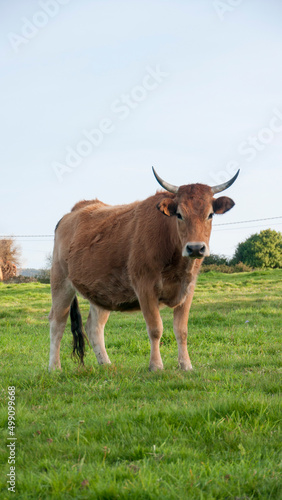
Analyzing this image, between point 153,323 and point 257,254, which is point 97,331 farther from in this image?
point 257,254

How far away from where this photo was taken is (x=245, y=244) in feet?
163

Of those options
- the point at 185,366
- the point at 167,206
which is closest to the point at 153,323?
the point at 185,366

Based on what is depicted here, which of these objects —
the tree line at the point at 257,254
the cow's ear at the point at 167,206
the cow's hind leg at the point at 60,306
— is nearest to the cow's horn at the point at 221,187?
the cow's ear at the point at 167,206

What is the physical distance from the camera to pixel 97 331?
25.8ft

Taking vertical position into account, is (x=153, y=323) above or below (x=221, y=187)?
below

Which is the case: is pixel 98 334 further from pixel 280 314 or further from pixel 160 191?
pixel 280 314

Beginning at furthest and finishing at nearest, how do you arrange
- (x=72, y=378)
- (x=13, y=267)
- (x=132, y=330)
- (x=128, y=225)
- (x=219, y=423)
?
(x=13, y=267) < (x=132, y=330) < (x=128, y=225) < (x=72, y=378) < (x=219, y=423)

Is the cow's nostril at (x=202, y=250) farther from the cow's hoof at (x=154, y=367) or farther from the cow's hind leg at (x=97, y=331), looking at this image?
the cow's hind leg at (x=97, y=331)

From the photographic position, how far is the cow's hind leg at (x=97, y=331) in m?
7.73

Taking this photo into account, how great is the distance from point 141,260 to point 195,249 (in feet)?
3.10

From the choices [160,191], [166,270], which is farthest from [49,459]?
[160,191]

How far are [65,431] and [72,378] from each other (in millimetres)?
2087

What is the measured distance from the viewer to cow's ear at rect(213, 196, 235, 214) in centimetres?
640

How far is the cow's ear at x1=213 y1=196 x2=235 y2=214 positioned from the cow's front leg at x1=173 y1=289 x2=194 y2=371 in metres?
1.22
